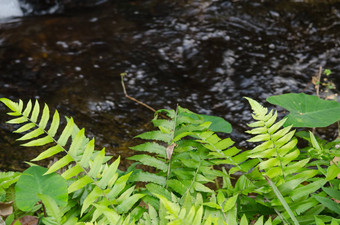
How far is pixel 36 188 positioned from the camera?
1.32 meters

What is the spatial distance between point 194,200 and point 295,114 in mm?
803

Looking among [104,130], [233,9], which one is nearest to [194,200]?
[104,130]

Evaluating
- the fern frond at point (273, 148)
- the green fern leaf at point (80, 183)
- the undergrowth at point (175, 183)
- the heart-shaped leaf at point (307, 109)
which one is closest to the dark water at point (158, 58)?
the heart-shaped leaf at point (307, 109)

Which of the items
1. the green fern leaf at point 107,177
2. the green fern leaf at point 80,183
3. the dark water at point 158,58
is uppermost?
the green fern leaf at point 80,183

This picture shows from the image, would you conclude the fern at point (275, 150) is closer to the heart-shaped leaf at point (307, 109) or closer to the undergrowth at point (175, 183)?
the undergrowth at point (175, 183)

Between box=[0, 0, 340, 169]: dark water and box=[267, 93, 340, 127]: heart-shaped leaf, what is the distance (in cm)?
140

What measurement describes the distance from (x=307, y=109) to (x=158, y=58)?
2.84 metres

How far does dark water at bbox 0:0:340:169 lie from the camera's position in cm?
355

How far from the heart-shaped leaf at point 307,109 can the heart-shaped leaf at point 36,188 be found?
102 cm

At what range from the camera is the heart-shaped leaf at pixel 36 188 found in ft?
4.16

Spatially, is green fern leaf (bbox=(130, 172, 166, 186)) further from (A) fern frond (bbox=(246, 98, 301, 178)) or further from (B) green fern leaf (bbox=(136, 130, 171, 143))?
(A) fern frond (bbox=(246, 98, 301, 178))

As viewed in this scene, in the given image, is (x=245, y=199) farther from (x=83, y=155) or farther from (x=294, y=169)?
(x=83, y=155)

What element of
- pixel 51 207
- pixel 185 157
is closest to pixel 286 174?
pixel 185 157

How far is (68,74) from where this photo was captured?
4.07 m
